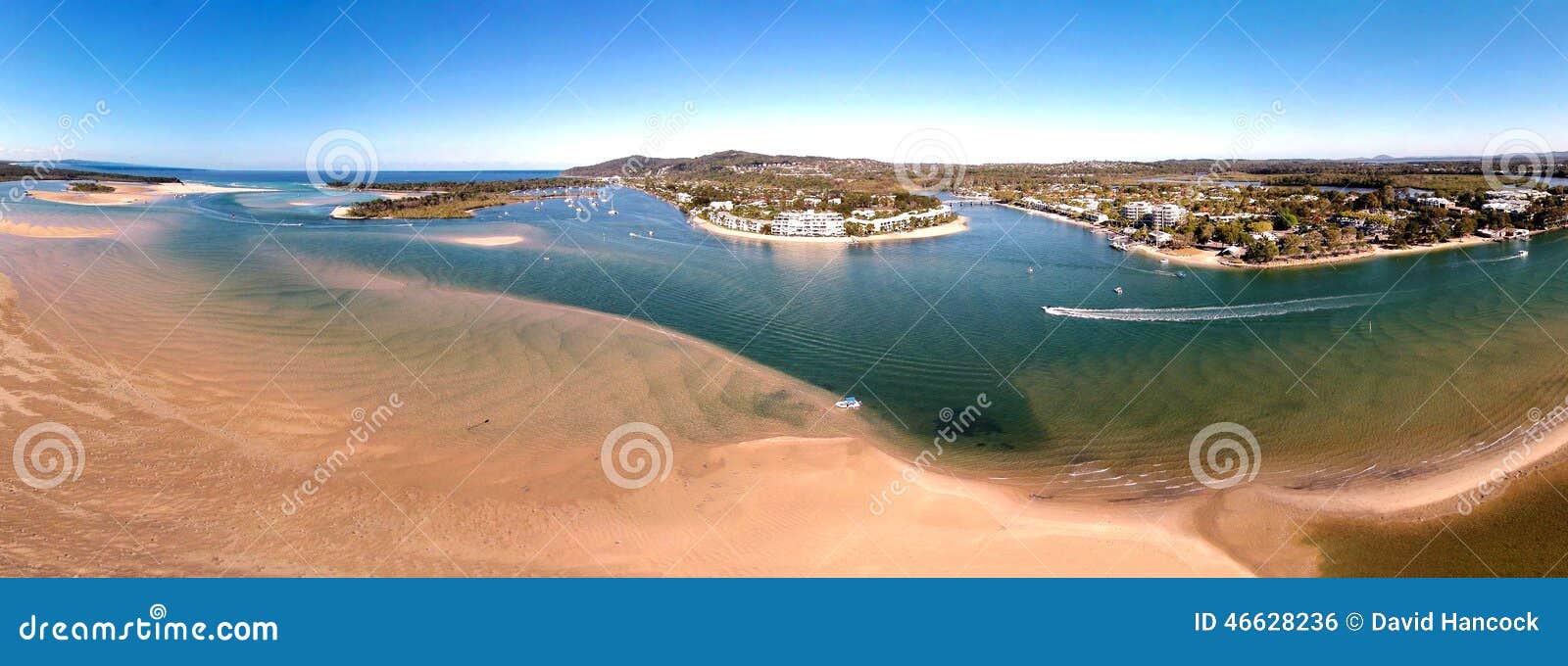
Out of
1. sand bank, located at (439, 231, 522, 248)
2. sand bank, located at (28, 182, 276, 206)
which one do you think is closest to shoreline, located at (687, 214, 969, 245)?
sand bank, located at (439, 231, 522, 248)

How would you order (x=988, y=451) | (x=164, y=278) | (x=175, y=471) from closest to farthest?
(x=175, y=471) < (x=988, y=451) < (x=164, y=278)

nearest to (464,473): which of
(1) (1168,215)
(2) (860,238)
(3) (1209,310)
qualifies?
(3) (1209,310)

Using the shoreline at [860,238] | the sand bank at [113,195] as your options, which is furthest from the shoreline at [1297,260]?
the sand bank at [113,195]

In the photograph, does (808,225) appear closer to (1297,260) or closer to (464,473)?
→ (1297,260)

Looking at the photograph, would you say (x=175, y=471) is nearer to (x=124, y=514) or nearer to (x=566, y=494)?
(x=124, y=514)

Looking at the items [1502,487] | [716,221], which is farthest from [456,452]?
[716,221]

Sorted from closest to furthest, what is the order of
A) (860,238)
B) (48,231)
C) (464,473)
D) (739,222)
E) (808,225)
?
(464,473) < (48,231) < (860,238) < (808,225) < (739,222)
